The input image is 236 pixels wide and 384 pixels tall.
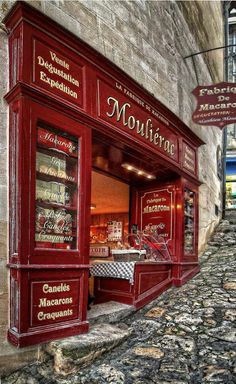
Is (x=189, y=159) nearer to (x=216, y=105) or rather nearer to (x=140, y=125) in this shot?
(x=216, y=105)

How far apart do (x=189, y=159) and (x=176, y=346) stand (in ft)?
13.9

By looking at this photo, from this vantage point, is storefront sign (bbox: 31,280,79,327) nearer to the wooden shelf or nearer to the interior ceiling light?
the wooden shelf

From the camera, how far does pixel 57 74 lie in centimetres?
415

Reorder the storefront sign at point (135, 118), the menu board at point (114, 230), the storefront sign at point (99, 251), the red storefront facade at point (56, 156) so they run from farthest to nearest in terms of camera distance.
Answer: the menu board at point (114, 230), the storefront sign at point (99, 251), the storefront sign at point (135, 118), the red storefront facade at point (56, 156)

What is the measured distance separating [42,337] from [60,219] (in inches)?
50.5

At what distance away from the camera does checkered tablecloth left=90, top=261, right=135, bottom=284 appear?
559 centimetres

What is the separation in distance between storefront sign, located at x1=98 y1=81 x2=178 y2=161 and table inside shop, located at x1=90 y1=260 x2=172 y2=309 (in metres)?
2.06

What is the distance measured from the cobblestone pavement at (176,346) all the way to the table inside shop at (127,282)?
20 centimetres

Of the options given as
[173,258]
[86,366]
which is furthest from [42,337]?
[173,258]

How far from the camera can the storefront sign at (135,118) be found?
4934 millimetres

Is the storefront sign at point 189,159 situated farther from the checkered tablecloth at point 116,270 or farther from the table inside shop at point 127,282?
the checkered tablecloth at point 116,270

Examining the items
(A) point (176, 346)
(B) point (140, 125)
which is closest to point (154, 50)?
(B) point (140, 125)

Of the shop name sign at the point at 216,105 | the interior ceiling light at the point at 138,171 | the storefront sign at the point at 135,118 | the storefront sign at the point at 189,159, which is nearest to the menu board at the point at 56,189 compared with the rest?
the storefront sign at the point at 135,118

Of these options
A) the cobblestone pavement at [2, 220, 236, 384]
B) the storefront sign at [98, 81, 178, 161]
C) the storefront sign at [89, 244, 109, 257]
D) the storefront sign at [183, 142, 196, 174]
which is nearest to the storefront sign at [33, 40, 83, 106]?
the storefront sign at [98, 81, 178, 161]
